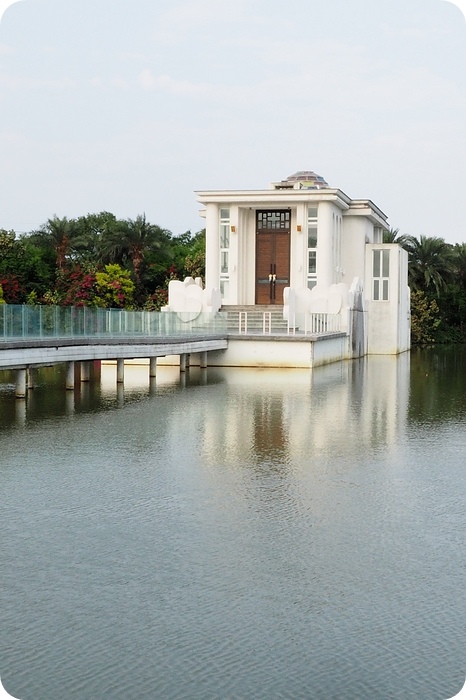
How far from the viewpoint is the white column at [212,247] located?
137ft

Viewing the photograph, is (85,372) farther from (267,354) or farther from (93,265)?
(93,265)

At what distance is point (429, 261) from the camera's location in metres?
62.7

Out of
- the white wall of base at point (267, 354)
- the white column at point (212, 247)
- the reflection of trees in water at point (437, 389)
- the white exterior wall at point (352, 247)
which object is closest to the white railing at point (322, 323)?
the white wall of base at point (267, 354)

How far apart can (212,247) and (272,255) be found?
2671mm

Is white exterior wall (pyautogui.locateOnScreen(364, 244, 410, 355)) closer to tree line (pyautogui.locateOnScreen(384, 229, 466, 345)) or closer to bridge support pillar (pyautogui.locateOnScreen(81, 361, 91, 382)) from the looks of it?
tree line (pyautogui.locateOnScreen(384, 229, 466, 345))

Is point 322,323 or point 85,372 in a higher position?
point 322,323

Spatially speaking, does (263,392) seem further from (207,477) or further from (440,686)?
(440,686)

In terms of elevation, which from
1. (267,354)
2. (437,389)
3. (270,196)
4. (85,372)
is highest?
(270,196)

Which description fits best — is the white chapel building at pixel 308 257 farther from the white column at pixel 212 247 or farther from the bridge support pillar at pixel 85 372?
the bridge support pillar at pixel 85 372

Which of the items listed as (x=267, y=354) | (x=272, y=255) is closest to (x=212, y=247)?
(x=272, y=255)

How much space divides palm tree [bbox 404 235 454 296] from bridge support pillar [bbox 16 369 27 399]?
43.2 metres

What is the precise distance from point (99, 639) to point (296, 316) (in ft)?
100

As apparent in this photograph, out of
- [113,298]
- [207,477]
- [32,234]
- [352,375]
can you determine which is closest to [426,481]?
[207,477]

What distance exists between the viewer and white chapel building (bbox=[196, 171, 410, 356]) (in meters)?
40.5
